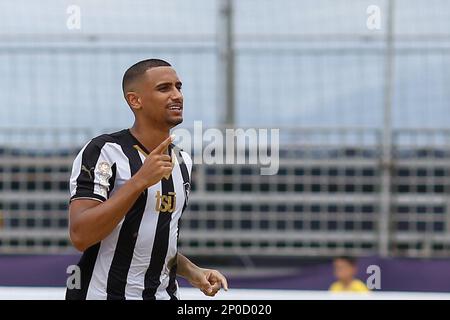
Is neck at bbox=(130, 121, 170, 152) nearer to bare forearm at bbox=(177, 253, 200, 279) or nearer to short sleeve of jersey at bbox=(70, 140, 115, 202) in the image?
short sleeve of jersey at bbox=(70, 140, 115, 202)

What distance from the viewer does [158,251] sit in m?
3.23

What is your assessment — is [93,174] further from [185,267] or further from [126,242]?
[185,267]

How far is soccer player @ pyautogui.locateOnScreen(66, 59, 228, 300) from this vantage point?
3.09 m

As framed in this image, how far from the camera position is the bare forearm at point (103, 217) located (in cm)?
288

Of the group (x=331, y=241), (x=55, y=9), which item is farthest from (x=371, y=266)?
(x=55, y=9)

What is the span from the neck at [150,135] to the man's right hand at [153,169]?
26 cm

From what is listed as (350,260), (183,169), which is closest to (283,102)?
(350,260)

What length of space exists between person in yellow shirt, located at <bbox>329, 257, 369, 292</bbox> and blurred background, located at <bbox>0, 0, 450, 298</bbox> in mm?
890

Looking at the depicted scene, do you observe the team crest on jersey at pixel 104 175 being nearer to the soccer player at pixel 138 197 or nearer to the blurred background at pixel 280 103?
the soccer player at pixel 138 197

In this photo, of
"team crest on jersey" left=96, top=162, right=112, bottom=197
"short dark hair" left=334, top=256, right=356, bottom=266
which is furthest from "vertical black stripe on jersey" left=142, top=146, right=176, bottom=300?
"short dark hair" left=334, top=256, right=356, bottom=266

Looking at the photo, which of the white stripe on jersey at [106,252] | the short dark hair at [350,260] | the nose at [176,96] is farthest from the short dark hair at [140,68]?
the short dark hair at [350,260]

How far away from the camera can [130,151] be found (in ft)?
10.5

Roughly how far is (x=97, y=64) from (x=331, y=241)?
2.71m

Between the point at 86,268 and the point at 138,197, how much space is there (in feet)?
1.23
